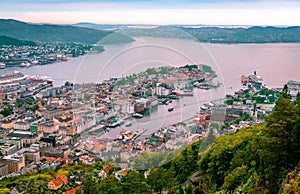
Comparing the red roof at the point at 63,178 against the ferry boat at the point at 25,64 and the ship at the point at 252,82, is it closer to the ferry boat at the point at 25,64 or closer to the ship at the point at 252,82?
the ship at the point at 252,82

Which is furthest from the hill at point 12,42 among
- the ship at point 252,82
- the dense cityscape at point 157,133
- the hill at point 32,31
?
the dense cityscape at point 157,133

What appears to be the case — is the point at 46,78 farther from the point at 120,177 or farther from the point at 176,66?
the point at 176,66

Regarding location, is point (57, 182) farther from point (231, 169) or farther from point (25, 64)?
point (25, 64)

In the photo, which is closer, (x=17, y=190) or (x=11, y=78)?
(x=17, y=190)

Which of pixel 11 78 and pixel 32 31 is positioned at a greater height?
pixel 32 31

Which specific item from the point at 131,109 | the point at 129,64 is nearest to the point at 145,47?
the point at 129,64

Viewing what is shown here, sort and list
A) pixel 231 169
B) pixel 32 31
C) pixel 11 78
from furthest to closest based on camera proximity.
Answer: pixel 32 31 < pixel 11 78 < pixel 231 169

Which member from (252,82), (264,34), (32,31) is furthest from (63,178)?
(32,31)

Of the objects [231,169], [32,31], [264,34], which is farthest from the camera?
[32,31]

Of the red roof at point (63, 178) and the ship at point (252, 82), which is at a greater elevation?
the ship at point (252, 82)

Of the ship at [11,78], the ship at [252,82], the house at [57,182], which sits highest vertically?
the ship at [252,82]

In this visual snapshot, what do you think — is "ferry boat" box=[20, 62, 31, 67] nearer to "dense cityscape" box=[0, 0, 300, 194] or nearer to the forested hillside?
"dense cityscape" box=[0, 0, 300, 194]
